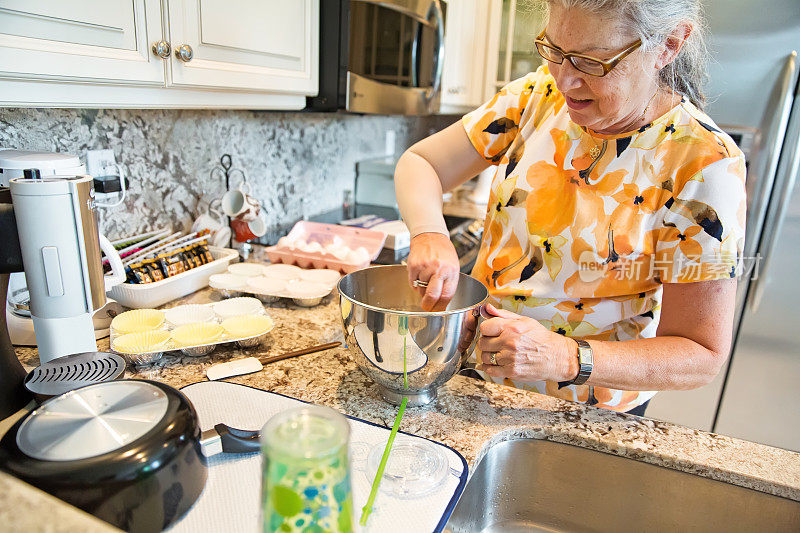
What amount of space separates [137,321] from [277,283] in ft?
1.17

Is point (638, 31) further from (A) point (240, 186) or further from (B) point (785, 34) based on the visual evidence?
(B) point (785, 34)

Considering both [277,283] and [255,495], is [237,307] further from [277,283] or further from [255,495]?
[255,495]

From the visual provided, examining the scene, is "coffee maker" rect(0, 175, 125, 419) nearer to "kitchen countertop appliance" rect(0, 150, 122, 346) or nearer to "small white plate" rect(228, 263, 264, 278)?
"kitchen countertop appliance" rect(0, 150, 122, 346)

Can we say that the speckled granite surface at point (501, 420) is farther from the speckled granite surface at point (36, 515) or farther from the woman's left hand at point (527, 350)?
the speckled granite surface at point (36, 515)

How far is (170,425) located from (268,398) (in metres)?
0.26

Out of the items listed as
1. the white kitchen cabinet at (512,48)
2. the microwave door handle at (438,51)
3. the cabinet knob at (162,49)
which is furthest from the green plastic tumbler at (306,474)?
the white kitchen cabinet at (512,48)

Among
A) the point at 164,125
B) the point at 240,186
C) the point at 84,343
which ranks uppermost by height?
the point at 164,125

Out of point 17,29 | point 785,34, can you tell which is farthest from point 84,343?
point 785,34

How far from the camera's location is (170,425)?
0.54 m

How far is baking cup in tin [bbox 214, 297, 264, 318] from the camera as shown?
41.5 inches

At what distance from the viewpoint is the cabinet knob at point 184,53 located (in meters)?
0.99

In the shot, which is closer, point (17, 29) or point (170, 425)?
point (170, 425)

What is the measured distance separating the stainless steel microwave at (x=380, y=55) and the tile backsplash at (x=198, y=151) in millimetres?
325

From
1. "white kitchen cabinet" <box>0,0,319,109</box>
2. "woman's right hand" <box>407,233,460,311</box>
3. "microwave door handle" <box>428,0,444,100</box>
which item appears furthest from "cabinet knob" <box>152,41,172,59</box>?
"microwave door handle" <box>428,0,444,100</box>
